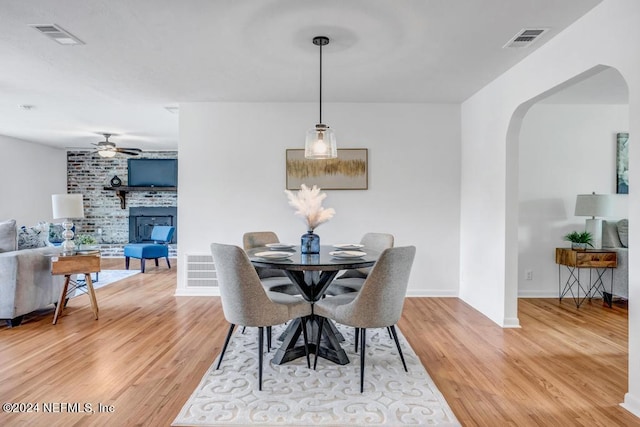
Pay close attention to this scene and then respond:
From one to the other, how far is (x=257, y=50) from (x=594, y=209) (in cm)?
392

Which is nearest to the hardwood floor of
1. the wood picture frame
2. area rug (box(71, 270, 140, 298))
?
area rug (box(71, 270, 140, 298))

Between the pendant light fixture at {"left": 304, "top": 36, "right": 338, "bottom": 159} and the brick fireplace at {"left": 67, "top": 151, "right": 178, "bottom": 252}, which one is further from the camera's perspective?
the brick fireplace at {"left": 67, "top": 151, "right": 178, "bottom": 252}

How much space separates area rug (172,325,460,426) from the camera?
1.93 metres

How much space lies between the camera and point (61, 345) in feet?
9.71

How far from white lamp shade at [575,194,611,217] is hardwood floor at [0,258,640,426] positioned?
106cm

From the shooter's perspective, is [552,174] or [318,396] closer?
[318,396]

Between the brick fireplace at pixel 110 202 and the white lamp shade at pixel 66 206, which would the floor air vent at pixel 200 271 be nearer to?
the white lamp shade at pixel 66 206

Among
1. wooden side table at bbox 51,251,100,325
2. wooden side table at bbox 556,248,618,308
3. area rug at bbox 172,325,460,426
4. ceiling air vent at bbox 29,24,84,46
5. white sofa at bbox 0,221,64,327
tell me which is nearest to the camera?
area rug at bbox 172,325,460,426

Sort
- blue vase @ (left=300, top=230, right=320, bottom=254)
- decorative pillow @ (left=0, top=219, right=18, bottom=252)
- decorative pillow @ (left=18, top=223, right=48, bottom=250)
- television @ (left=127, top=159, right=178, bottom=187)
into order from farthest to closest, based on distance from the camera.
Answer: television @ (left=127, top=159, right=178, bottom=187), decorative pillow @ (left=18, top=223, right=48, bottom=250), decorative pillow @ (left=0, top=219, right=18, bottom=252), blue vase @ (left=300, top=230, right=320, bottom=254)

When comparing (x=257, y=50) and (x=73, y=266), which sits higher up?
(x=257, y=50)

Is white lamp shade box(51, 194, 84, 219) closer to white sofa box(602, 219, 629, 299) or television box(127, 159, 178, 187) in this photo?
television box(127, 159, 178, 187)

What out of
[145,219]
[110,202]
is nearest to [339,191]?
[145,219]

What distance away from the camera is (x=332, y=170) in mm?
4629

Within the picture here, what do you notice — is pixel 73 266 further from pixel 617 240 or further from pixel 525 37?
pixel 617 240
